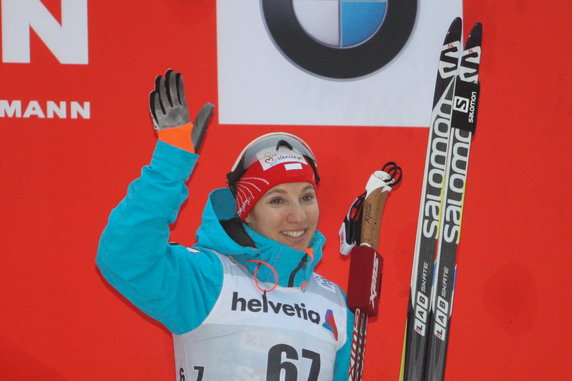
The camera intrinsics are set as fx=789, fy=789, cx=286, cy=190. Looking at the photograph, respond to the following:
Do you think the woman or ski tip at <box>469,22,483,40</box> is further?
ski tip at <box>469,22,483,40</box>

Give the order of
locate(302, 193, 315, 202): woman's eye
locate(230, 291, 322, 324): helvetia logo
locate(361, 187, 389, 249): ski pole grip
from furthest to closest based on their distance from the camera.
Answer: locate(361, 187, 389, 249): ski pole grip < locate(302, 193, 315, 202): woman's eye < locate(230, 291, 322, 324): helvetia logo

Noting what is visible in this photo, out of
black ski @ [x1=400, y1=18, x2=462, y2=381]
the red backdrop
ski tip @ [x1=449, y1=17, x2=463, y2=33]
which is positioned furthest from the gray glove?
ski tip @ [x1=449, y1=17, x2=463, y2=33]

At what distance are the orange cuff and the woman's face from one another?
357 mm

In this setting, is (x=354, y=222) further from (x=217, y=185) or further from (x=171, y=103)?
(x=171, y=103)

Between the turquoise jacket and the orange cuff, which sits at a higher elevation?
the orange cuff

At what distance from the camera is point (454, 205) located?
2.33 m

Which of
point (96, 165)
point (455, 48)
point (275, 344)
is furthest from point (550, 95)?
point (96, 165)

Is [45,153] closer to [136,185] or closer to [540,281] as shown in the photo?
[136,185]

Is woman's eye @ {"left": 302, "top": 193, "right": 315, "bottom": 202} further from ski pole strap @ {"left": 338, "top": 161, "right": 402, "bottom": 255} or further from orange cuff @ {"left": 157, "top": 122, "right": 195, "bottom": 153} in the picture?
orange cuff @ {"left": 157, "top": 122, "right": 195, "bottom": 153}

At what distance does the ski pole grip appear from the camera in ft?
7.31

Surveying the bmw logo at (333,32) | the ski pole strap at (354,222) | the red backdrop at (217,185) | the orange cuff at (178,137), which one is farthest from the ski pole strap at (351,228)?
the orange cuff at (178,137)

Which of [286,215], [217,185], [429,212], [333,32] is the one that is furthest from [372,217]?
[333,32]

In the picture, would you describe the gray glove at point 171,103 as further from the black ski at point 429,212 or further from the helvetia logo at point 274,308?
the black ski at point 429,212

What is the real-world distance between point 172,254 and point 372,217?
679 millimetres
